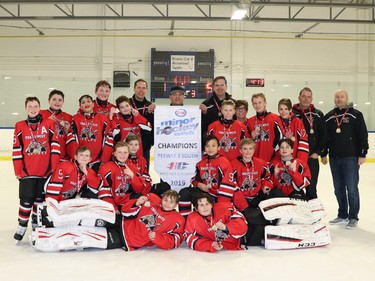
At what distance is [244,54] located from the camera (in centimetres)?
1151

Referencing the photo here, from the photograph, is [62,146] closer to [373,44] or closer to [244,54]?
[244,54]

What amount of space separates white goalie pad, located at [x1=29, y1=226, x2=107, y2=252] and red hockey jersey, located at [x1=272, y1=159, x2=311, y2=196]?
1544 millimetres

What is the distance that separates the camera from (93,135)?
135 inches

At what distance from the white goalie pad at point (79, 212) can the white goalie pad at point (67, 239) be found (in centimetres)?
5

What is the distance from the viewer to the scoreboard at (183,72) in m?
10.6

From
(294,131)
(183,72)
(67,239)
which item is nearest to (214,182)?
(294,131)

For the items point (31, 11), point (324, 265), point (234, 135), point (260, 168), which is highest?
point (31, 11)

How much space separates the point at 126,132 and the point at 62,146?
23.3 inches

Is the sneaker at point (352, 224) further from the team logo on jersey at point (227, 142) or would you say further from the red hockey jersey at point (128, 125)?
the red hockey jersey at point (128, 125)

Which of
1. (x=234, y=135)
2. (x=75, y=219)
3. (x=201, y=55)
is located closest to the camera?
(x=75, y=219)

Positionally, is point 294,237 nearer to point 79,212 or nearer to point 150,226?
point 150,226

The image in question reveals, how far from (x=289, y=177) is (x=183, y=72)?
25.6 ft

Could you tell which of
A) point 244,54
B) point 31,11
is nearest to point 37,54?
point 31,11

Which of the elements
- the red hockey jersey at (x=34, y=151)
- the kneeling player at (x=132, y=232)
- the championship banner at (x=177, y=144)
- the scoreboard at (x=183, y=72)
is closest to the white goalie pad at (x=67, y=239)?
the kneeling player at (x=132, y=232)
